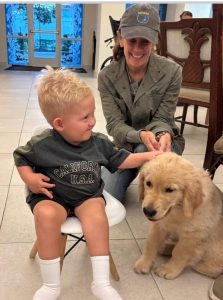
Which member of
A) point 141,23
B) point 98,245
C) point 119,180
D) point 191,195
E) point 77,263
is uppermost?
point 141,23

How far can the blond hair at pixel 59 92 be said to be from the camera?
3.93ft

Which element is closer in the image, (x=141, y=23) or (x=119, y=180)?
(x=141, y=23)

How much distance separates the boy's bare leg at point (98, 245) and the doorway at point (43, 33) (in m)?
8.00

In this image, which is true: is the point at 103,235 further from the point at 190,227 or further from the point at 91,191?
the point at 190,227

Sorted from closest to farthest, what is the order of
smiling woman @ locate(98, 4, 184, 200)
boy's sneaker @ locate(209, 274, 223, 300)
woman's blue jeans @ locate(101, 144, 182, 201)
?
boy's sneaker @ locate(209, 274, 223, 300), smiling woman @ locate(98, 4, 184, 200), woman's blue jeans @ locate(101, 144, 182, 201)

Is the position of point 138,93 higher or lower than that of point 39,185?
higher

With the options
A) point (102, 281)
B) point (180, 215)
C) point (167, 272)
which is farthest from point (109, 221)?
point (167, 272)

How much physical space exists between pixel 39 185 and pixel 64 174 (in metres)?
0.11

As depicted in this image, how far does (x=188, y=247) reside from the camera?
1.38m

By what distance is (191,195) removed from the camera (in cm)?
125

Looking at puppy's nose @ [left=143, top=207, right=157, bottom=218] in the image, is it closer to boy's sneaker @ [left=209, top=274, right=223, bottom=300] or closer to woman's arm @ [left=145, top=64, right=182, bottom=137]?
boy's sneaker @ [left=209, top=274, right=223, bottom=300]

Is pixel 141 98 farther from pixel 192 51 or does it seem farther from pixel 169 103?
pixel 192 51

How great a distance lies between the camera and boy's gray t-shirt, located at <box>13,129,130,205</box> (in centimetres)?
123

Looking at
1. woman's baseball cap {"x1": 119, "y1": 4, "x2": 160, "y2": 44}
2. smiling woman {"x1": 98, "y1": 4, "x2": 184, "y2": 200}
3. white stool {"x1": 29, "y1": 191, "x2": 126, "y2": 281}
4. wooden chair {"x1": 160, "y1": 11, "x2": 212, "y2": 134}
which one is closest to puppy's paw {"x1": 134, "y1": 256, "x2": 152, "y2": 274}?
white stool {"x1": 29, "y1": 191, "x2": 126, "y2": 281}
